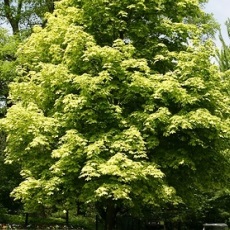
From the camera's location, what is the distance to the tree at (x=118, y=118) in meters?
11.5

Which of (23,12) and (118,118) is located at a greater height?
(23,12)

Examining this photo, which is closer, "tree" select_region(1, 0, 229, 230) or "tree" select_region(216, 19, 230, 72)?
"tree" select_region(1, 0, 229, 230)

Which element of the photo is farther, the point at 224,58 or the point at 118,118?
the point at 224,58

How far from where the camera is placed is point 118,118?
12266 mm

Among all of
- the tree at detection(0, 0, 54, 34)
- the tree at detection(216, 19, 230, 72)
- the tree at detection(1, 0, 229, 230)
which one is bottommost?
the tree at detection(1, 0, 229, 230)

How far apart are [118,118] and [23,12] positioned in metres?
16.1

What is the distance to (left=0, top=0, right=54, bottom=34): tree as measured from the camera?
84.0 feet

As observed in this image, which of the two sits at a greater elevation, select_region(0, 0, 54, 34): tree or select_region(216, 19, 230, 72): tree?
select_region(0, 0, 54, 34): tree

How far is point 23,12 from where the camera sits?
1017 inches

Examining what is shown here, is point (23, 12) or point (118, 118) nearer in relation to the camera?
point (118, 118)

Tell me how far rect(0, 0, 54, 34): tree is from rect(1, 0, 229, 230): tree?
1175cm

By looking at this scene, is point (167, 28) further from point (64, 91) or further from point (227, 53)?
point (227, 53)

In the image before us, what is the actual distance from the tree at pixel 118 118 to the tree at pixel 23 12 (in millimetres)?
11751

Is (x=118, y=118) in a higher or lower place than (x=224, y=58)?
lower
